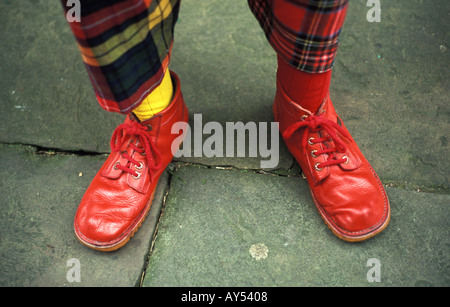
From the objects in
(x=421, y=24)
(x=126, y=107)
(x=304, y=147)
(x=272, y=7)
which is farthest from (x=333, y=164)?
(x=421, y=24)

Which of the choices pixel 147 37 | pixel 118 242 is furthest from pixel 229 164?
pixel 147 37

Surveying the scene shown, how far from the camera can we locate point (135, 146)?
3.56 feet

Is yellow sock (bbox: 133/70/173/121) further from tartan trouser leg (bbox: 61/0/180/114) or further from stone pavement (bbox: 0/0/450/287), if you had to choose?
stone pavement (bbox: 0/0/450/287)

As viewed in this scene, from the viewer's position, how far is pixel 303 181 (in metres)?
1.18

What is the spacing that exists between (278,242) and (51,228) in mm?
713

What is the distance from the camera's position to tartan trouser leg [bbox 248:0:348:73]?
744mm

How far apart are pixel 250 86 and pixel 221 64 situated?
6.5 inches

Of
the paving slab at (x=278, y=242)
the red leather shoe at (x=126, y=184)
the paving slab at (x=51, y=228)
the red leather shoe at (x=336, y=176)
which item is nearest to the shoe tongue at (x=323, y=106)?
the red leather shoe at (x=336, y=176)

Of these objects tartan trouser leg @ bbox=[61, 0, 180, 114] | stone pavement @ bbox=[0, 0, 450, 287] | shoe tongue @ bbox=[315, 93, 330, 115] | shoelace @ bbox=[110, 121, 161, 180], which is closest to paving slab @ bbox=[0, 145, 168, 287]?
stone pavement @ bbox=[0, 0, 450, 287]

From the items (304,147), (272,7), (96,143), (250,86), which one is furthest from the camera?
(250,86)

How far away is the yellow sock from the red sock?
1.07 feet

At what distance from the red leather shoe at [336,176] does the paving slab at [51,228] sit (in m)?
0.48

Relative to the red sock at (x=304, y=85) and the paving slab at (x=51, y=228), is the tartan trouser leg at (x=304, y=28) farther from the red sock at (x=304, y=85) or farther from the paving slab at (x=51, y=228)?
the paving slab at (x=51, y=228)
